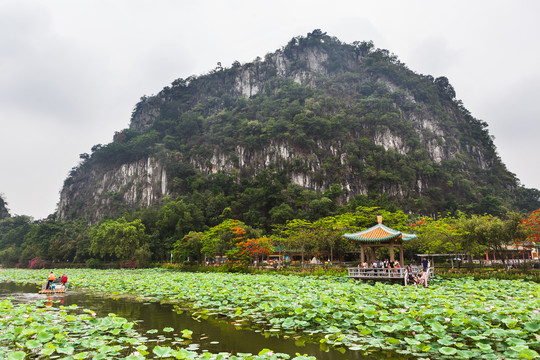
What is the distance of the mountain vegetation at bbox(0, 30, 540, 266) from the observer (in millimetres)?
39219

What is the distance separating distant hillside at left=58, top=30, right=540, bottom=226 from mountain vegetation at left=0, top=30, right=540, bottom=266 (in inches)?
9.8

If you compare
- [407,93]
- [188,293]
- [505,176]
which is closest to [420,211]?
[505,176]

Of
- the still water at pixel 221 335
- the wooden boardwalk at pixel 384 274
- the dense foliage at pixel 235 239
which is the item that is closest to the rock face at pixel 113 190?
the dense foliage at pixel 235 239

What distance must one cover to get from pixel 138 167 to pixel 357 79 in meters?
51.5

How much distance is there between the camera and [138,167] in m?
61.7

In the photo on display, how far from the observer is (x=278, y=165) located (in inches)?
2062

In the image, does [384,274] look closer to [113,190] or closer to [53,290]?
[53,290]

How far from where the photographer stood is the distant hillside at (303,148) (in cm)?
4716

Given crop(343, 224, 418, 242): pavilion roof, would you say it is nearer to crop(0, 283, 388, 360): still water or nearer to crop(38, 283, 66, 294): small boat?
crop(0, 283, 388, 360): still water

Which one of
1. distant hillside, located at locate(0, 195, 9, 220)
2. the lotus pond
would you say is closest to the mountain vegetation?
distant hillside, located at locate(0, 195, 9, 220)

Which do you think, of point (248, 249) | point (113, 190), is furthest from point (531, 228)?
point (113, 190)

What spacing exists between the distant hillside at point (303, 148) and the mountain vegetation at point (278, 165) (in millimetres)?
248

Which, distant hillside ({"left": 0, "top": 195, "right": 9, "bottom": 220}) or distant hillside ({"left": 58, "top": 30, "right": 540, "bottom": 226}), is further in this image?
distant hillside ({"left": 0, "top": 195, "right": 9, "bottom": 220})

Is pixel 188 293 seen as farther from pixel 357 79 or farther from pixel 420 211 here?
pixel 357 79
